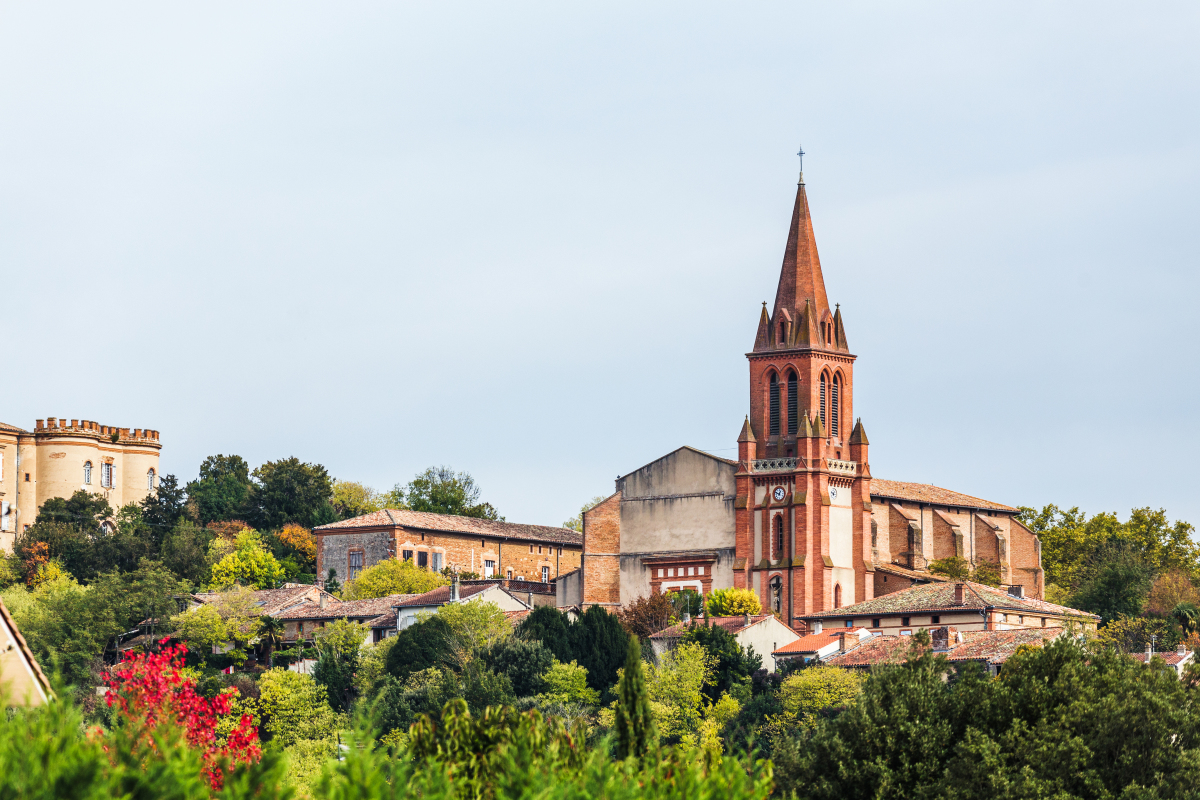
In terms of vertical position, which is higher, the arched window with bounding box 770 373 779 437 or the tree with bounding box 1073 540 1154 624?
the arched window with bounding box 770 373 779 437

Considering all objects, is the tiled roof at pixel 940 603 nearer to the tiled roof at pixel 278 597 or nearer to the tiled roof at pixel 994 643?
the tiled roof at pixel 994 643

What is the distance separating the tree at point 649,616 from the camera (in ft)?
256

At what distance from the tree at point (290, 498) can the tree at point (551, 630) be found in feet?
136

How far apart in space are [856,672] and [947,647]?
502cm

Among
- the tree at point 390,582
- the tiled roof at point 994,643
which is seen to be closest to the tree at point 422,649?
the tree at point 390,582

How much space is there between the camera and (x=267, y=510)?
11375cm

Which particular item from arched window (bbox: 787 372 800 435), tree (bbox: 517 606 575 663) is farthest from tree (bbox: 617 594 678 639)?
arched window (bbox: 787 372 800 435)

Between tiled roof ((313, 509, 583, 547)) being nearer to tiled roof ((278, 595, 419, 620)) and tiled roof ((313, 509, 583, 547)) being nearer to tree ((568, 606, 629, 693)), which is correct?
tiled roof ((278, 595, 419, 620))

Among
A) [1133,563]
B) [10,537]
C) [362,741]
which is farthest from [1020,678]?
[10,537]

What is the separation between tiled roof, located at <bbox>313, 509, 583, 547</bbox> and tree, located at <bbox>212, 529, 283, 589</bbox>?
4093 millimetres

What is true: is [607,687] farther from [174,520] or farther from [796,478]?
[174,520]

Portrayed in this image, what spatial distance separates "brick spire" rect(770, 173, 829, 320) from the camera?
8419 centimetres

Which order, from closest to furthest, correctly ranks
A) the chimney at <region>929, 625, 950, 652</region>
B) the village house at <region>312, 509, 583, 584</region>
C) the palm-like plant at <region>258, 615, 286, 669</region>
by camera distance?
the chimney at <region>929, 625, 950, 652</region>
the palm-like plant at <region>258, 615, 286, 669</region>
the village house at <region>312, 509, 583, 584</region>

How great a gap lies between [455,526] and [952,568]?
31082mm
